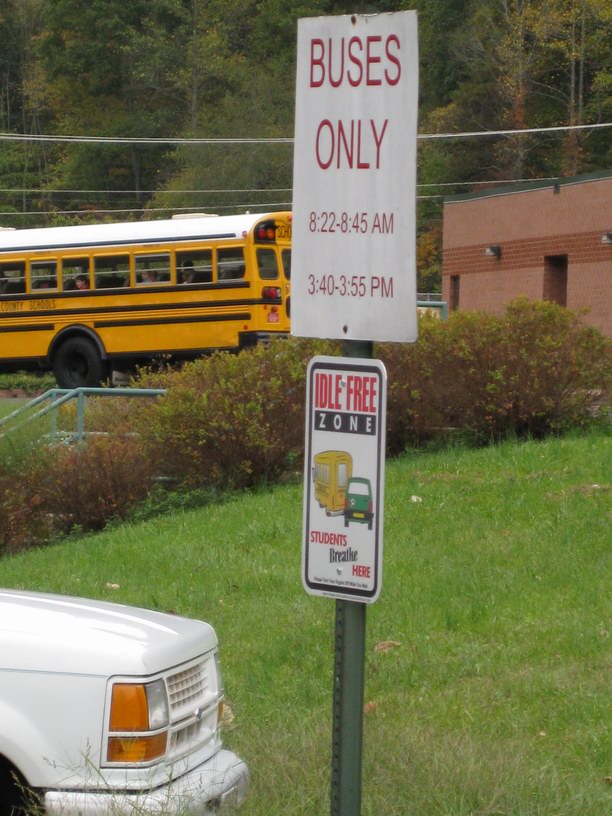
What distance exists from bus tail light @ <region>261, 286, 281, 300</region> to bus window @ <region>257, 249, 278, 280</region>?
20 centimetres

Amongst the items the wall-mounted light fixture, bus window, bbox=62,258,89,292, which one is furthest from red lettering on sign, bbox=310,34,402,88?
the wall-mounted light fixture

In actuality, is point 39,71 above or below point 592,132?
above

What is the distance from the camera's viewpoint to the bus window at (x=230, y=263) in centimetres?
2184

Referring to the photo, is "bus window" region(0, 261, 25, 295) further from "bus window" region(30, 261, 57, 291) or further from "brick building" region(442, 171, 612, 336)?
"brick building" region(442, 171, 612, 336)

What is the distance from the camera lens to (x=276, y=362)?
44.2 feet

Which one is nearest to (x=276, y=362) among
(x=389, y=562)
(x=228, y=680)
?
(x=389, y=562)

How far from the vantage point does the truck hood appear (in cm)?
400

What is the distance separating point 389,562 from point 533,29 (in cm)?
5372

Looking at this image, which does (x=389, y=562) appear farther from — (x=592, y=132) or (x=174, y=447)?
(x=592, y=132)

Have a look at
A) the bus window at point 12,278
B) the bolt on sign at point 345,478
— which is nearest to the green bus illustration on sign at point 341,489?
the bolt on sign at point 345,478

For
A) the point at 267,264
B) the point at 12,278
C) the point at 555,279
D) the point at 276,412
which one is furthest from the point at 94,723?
the point at 555,279

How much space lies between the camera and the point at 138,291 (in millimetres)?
22641

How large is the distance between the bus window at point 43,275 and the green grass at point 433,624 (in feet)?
39.0

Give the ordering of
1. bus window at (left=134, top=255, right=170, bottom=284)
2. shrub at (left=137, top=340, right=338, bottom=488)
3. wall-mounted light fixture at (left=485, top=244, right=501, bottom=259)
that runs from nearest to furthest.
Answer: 1. shrub at (left=137, top=340, right=338, bottom=488)
2. bus window at (left=134, top=255, right=170, bottom=284)
3. wall-mounted light fixture at (left=485, top=244, right=501, bottom=259)
